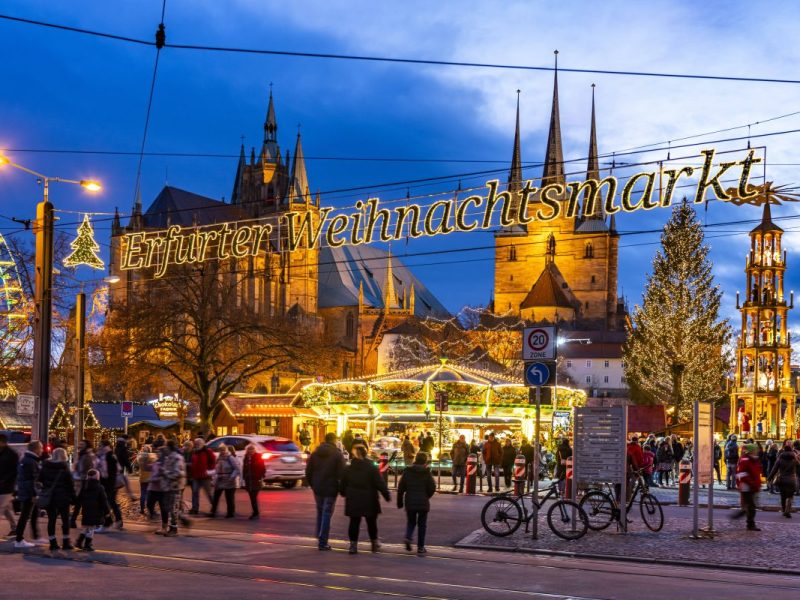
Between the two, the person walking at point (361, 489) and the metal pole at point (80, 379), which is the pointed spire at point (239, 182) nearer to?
the metal pole at point (80, 379)

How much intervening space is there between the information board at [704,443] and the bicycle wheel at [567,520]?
2.10 meters

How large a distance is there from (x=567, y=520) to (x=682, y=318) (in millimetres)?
49723

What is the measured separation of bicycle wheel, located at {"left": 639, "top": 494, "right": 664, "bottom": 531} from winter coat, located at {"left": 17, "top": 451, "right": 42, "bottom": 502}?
9.81 metres

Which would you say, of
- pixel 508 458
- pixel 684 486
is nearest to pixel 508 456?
pixel 508 458

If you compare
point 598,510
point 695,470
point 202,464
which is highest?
point 695,470

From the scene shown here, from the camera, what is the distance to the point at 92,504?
1481cm

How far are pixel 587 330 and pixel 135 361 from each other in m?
92.6

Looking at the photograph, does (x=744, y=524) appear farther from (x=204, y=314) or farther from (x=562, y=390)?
(x=204, y=314)

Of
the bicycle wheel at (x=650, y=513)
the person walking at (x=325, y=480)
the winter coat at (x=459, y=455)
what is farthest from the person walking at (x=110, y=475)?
the winter coat at (x=459, y=455)

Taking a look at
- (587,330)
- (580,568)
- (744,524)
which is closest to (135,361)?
(744,524)

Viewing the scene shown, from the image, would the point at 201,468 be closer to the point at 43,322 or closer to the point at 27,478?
the point at 43,322

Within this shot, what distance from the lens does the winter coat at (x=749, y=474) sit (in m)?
19.4

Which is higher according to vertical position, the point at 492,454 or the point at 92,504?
the point at 492,454

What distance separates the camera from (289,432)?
4978 centimetres
